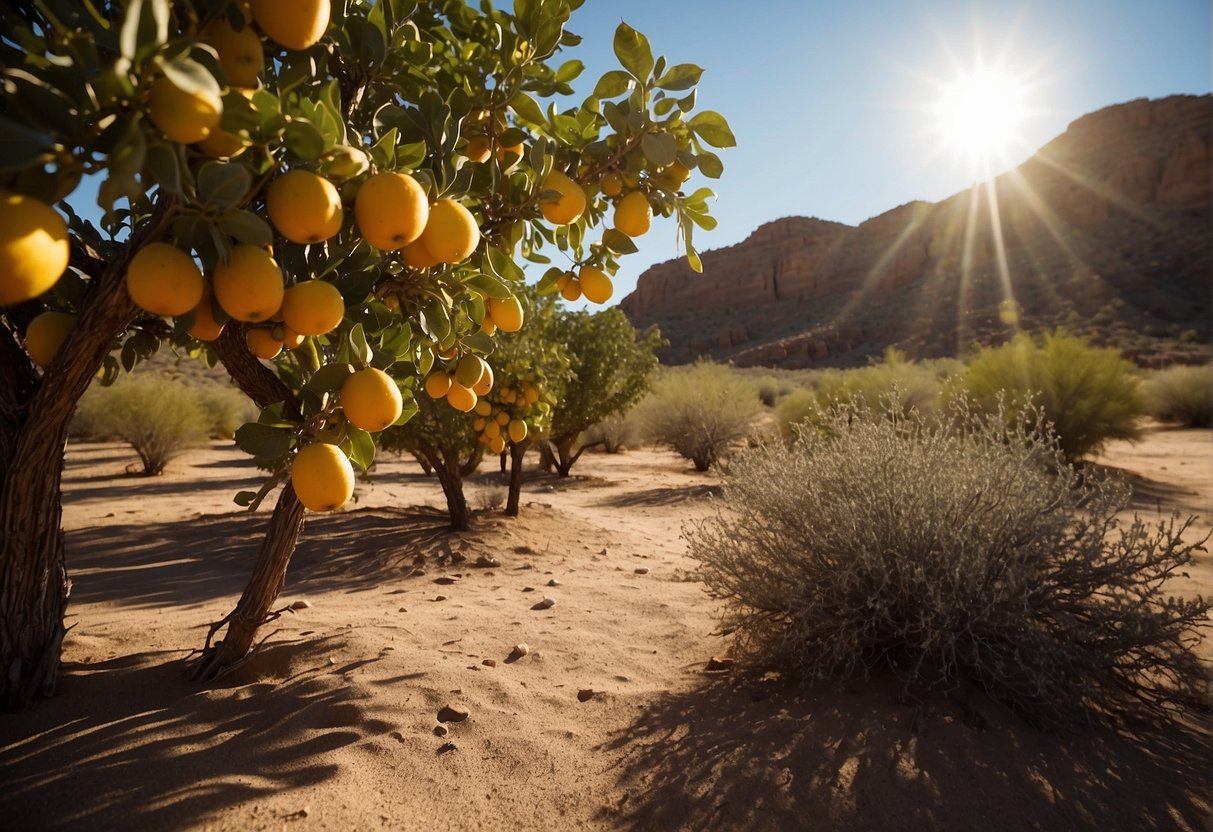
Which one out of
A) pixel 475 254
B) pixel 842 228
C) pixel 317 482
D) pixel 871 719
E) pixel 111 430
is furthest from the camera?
pixel 842 228

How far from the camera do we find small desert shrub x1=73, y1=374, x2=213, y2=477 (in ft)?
38.8

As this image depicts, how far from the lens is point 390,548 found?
19.6 ft

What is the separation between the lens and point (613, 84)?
167cm

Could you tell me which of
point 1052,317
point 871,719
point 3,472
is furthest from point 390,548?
point 1052,317

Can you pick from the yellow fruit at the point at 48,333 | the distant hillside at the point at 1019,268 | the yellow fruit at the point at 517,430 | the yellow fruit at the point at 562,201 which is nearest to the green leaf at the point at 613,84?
the yellow fruit at the point at 562,201

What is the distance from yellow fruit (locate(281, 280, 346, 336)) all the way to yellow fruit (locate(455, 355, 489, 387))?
0.68m

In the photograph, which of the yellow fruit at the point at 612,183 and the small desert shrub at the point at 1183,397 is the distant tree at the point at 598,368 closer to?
the yellow fruit at the point at 612,183

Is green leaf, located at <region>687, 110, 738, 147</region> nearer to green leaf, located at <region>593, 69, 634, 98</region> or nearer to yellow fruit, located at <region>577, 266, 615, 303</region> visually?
green leaf, located at <region>593, 69, 634, 98</region>

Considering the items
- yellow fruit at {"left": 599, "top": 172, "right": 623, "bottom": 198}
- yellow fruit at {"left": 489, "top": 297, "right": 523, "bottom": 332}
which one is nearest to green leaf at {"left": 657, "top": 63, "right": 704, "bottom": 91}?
yellow fruit at {"left": 599, "top": 172, "right": 623, "bottom": 198}

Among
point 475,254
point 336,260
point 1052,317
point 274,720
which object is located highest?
point 1052,317

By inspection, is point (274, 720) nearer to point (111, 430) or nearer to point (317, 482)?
point (317, 482)

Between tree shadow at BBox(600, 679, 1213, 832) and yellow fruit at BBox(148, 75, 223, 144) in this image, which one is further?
tree shadow at BBox(600, 679, 1213, 832)

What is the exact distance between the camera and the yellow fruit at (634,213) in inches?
67.5

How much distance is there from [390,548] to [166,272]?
18.1ft
